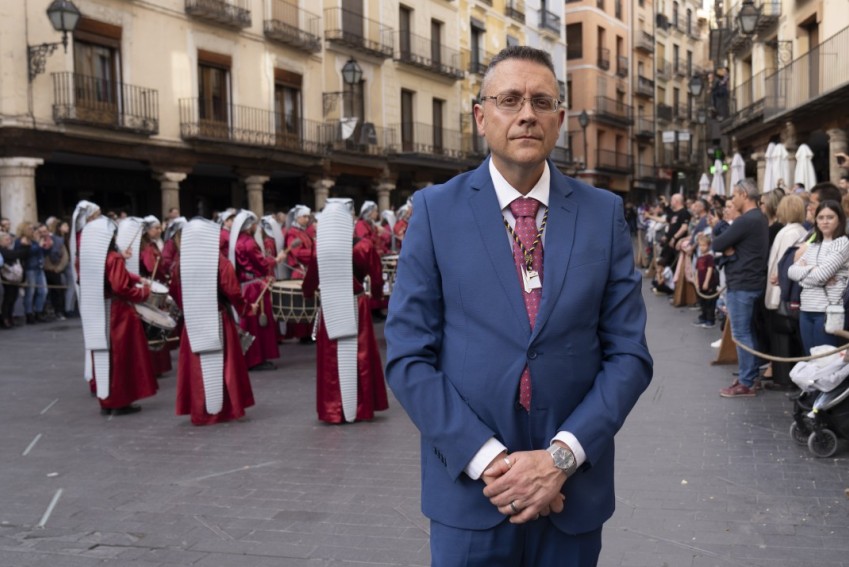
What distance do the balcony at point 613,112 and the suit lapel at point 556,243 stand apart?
4716cm

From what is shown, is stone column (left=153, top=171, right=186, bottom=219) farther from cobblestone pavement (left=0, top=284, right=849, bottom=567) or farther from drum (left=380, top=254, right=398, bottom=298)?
cobblestone pavement (left=0, top=284, right=849, bottom=567)

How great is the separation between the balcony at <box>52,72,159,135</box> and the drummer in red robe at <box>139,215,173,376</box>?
957 cm

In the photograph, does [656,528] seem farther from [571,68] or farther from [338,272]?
[571,68]

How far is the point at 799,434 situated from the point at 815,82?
16.6 metres

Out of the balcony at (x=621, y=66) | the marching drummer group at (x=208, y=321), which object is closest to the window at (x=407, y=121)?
the balcony at (x=621, y=66)

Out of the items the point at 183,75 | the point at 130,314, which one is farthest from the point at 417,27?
the point at 130,314

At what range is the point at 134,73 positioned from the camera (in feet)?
68.4

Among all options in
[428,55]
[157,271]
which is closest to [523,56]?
[157,271]

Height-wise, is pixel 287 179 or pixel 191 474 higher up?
pixel 287 179

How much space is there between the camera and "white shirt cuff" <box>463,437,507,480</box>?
2.26m

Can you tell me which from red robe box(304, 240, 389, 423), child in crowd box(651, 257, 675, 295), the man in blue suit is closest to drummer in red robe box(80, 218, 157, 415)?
red robe box(304, 240, 389, 423)

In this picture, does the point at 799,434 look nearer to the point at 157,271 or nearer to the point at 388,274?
the point at 388,274

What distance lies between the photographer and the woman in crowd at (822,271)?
270 inches

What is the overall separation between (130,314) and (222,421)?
60.1 inches
